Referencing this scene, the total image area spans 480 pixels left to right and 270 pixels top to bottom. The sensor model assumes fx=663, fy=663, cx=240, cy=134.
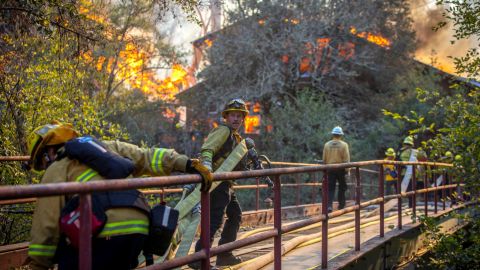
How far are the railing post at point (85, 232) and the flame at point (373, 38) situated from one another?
24.9 meters

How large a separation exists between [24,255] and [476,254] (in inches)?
222

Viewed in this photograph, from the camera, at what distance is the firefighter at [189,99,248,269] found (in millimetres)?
6152

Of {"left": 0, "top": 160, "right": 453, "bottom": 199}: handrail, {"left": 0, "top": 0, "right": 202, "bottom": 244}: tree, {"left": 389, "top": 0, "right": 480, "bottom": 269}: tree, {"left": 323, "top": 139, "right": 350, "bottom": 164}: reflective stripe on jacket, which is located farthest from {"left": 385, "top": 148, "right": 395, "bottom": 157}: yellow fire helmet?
{"left": 0, "top": 160, "right": 453, "bottom": 199}: handrail

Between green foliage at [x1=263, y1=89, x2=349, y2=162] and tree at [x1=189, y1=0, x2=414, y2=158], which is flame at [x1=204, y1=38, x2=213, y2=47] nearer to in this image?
tree at [x1=189, y1=0, x2=414, y2=158]

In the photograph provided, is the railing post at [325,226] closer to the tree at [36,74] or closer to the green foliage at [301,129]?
the tree at [36,74]

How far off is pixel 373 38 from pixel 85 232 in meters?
27.0

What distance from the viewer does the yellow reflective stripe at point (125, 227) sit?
3.53 metres

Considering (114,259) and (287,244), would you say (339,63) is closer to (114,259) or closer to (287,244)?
(287,244)

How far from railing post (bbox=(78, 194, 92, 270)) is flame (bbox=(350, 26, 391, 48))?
81.8 feet

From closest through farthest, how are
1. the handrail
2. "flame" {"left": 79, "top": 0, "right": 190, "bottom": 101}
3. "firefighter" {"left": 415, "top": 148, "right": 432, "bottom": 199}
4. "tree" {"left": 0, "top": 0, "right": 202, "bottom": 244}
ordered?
the handrail < "tree" {"left": 0, "top": 0, "right": 202, "bottom": 244} < "firefighter" {"left": 415, "top": 148, "right": 432, "bottom": 199} < "flame" {"left": 79, "top": 0, "right": 190, "bottom": 101}

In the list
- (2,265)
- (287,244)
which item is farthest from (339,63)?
(2,265)

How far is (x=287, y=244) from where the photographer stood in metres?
7.87

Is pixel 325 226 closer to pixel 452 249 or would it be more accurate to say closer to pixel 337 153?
pixel 452 249

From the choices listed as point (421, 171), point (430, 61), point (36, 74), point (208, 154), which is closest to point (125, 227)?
point (208, 154)
